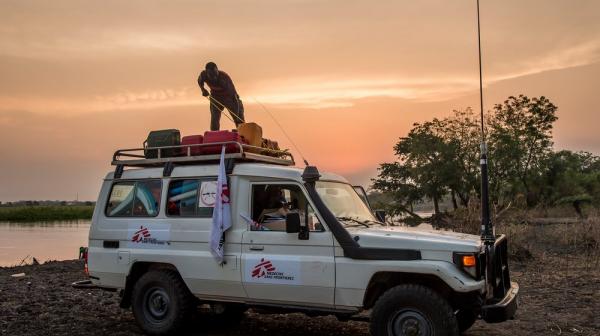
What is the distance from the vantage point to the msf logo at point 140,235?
8.02m

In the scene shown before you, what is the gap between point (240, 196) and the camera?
293 inches

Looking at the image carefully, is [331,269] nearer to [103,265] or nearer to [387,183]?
[103,265]

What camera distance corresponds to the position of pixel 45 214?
73.8m

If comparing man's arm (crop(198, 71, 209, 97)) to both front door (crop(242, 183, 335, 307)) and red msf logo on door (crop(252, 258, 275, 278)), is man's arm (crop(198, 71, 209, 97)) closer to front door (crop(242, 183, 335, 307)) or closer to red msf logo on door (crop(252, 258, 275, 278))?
front door (crop(242, 183, 335, 307))

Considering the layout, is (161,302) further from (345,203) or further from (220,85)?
(220,85)

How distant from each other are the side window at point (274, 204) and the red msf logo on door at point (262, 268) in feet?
1.30

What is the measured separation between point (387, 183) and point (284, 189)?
49.6 meters

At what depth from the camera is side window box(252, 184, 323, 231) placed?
722 cm

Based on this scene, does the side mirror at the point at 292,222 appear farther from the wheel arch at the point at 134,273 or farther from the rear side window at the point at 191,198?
the wheel arch at the point at 134,273

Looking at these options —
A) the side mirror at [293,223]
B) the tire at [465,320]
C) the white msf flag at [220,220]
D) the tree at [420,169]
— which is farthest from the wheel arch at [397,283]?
the tree at [420,169]

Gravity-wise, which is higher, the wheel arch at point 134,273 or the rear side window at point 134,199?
the rear side window at point 134,199

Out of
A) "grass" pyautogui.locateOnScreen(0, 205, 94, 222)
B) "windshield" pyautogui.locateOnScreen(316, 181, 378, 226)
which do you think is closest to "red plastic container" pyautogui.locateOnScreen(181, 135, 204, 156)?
"windshield" pyautogui.locateOnScreen(316, 181, 378, 226)

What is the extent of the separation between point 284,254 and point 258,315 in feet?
9.47

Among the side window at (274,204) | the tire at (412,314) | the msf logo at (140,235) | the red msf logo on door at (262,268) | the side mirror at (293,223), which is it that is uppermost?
the side window at (274,204)
